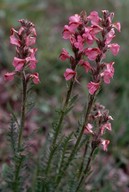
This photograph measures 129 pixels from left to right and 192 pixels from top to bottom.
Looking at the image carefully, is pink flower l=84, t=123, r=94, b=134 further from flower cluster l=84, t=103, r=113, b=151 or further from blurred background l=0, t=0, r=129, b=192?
blurred background l=0, t=0, r=129, b=192

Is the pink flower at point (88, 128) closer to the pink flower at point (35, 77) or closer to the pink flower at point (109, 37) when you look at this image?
the pink flower at point (35, 77)

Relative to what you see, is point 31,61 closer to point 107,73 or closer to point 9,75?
point 9,75

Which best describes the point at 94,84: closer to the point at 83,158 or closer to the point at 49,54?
the point at 83,158

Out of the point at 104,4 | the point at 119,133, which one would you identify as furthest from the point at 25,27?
the point at 104,4

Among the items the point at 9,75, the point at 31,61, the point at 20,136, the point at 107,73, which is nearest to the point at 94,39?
the point at 107,73

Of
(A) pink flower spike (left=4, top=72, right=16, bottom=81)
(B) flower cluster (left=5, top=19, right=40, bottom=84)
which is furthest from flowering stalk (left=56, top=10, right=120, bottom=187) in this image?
(A) pink flower spike (left=4, top=72, right=16, bottom=81)

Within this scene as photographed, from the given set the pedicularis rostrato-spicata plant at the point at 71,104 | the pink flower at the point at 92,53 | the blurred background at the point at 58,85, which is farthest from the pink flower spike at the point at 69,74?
the blurred background at the point at 58,85

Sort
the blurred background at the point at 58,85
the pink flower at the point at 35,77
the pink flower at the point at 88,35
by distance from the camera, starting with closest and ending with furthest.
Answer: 1. the pink flower at the point at 88,35
2. the pink flower at the point at 35,77
3. the blurred background at the point at 58,85

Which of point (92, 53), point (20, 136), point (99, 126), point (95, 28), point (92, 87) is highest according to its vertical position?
point (95, 28)
